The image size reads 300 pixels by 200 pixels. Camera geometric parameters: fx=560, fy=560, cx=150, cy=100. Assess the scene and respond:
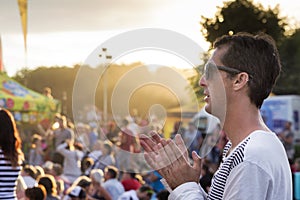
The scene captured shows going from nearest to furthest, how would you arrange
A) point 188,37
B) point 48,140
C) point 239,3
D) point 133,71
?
point 188,37
point 133,71
point 48,140
point 239,3

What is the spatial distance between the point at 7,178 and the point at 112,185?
3.06 meters

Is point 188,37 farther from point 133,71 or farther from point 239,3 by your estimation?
point 239,3

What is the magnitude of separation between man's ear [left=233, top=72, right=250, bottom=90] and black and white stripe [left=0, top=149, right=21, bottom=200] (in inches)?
96.0

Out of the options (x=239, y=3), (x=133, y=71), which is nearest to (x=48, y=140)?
(x=133, y=71)

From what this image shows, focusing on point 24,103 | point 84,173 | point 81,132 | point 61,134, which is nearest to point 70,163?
point 84,173

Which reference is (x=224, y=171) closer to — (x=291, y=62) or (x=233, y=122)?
(x=233, y=122)

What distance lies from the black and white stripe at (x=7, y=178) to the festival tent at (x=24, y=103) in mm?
9215

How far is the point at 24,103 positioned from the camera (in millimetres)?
13539

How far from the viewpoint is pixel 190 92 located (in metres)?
1.87

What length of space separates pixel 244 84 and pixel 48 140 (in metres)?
9.49

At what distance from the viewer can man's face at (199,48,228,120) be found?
1722mm

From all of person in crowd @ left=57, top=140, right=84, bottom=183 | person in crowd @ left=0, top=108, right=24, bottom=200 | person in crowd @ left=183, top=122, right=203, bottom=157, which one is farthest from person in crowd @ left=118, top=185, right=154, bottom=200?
person in crowd @ left=183, top=122, right=203, bottom=157

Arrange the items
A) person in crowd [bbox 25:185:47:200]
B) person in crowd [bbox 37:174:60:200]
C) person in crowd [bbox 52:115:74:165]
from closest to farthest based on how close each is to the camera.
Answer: person in crowd [bbox 25:185:47:200] → person in crowd [bbox 37:174:60:200] → person in crowd [bbox 52:115:74:165]

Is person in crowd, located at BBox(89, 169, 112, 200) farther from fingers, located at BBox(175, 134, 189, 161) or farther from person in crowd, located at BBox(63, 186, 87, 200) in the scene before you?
fingers, located at BBox(175, 134, 189, 161)
